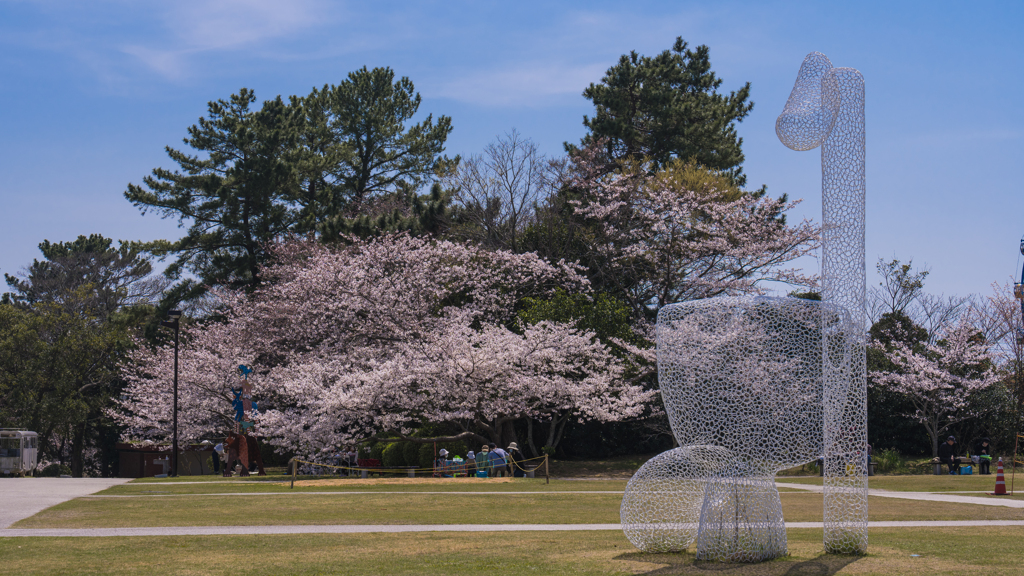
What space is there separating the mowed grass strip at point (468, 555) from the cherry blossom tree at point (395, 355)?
38.8 feet

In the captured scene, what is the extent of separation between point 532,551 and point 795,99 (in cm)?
597

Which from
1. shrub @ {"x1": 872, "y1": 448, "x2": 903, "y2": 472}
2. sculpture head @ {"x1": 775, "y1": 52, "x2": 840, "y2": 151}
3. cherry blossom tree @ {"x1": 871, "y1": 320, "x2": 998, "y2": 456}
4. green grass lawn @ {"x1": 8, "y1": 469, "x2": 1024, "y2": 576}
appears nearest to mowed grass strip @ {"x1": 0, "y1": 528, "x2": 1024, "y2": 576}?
green grass lawn @ {"x1": 8, "y1": 469, "x2": 1024, "y2": 576}

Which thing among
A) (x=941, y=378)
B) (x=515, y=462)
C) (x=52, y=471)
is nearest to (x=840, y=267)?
(x=515, y=462)

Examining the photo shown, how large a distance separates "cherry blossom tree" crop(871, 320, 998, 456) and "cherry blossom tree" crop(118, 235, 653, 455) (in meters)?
10.5

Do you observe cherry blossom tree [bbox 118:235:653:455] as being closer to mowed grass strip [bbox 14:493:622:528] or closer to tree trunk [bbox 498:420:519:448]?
tree trunk [bbox 498:420:519:448]

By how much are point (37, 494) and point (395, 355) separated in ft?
30.3

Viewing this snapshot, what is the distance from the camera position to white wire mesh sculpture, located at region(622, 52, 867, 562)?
8.98 meters

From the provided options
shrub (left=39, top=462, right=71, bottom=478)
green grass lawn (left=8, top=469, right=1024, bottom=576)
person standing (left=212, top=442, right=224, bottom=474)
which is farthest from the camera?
shrub (left=39, top=462, right=71, bottom=478)

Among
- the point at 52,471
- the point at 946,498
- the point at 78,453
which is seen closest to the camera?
the point at 946,498

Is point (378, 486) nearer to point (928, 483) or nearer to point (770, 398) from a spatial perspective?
point (770, 398)

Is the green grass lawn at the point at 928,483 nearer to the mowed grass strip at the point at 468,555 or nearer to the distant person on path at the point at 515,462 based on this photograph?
the distant person on path at the point at 515,462

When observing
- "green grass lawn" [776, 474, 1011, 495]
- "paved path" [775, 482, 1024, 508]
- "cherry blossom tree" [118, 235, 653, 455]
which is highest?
"cherry blossom tree" [118, 235, 653, 455]

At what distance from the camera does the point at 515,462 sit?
2269cm

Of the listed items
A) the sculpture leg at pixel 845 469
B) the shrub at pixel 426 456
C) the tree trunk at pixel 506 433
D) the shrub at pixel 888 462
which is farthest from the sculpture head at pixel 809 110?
the shrub at pixel 888 462
